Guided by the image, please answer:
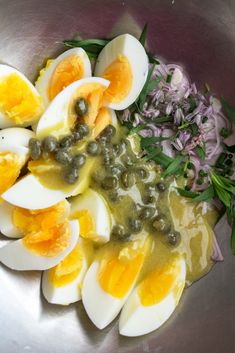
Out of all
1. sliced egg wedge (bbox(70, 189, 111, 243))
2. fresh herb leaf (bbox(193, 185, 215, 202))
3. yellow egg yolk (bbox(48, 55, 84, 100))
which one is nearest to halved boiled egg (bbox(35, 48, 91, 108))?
yellow egg yolk (bbox(48, 55, 84, 100))

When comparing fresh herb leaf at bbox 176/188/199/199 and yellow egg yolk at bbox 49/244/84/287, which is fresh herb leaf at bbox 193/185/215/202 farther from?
yellow egg yolk at bbox 49/244/84/287

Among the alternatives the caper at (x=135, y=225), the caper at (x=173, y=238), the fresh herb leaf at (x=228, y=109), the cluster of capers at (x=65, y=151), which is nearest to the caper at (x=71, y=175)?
the cluster of capers at (x=65, y=151)

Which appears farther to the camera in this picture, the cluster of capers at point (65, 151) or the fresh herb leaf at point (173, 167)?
the fresh herb leaf at point (173, 167)

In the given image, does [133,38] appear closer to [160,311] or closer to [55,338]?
[160,311]

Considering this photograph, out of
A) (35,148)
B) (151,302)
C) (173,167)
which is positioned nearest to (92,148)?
(35,148)

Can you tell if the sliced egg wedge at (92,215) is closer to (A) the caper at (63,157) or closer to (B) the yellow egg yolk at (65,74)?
(A) the caper at (63,157)

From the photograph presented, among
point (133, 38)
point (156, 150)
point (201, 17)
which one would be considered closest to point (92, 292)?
point (156, 150)

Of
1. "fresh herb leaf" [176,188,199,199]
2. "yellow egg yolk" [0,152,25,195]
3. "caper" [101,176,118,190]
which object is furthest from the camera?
"fresh herb leaf" [176,188,199,199]
